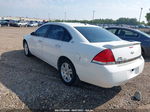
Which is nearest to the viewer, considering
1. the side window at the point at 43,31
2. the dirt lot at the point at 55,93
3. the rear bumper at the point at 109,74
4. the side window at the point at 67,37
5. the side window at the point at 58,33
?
the rear bumper at the point at 109,74

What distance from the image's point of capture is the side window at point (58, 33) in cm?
395

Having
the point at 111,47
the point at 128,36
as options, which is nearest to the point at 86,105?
the point at 111,47

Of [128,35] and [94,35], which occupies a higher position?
[94,35]

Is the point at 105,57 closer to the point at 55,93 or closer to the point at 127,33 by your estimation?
the point at 55,93

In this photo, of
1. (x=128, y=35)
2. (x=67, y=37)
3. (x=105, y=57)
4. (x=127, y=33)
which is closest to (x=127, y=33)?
(x=127, y=33)

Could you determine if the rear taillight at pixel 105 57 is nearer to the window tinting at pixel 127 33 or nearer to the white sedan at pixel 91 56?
the white sedan at pixel 91 56

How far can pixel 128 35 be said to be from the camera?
7.32 metres

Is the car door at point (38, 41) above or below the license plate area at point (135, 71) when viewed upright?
above

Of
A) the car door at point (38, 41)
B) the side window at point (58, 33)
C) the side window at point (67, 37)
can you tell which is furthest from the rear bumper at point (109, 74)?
the car door at point (38, 41)

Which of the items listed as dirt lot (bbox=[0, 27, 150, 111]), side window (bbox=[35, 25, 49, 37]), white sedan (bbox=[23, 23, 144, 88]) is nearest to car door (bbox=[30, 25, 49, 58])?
side window (bbox=[35, 25, 49, 37])

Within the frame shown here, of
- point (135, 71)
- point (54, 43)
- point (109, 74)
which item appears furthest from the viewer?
point (54, 43)

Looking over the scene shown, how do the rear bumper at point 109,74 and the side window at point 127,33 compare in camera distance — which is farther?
the side window at point 127,33

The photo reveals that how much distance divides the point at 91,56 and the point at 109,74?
1.75 ft

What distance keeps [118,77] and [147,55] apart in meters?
4.94
